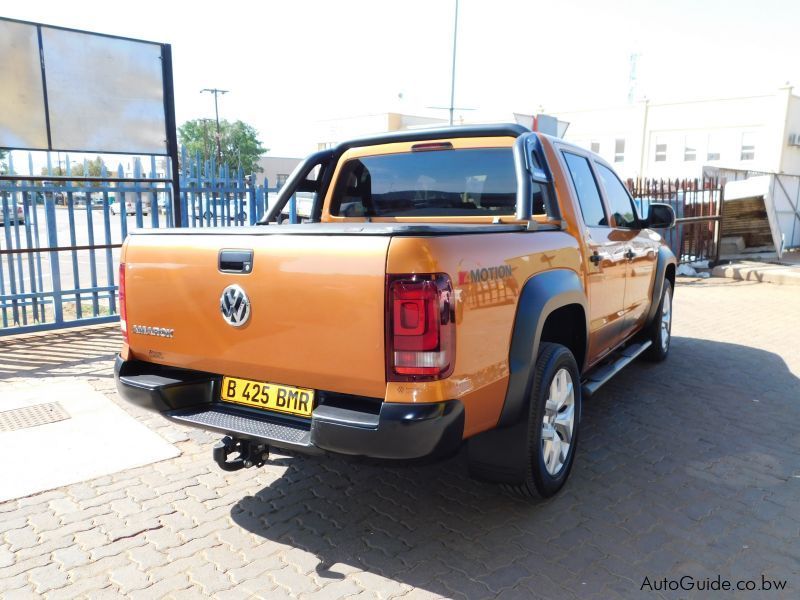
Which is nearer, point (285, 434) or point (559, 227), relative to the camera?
point (285, 434)

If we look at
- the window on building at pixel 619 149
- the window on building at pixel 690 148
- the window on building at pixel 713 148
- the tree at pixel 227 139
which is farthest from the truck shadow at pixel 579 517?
the tree at pixel 227 139

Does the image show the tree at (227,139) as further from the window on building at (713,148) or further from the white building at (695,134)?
the window on building at (713,148)

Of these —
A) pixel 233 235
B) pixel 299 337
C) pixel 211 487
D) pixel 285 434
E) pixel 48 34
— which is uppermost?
pixel 48 34

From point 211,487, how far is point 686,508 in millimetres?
2690

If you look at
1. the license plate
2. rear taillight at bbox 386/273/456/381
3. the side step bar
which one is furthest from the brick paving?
rear taillight at bbox 386/273/456/381

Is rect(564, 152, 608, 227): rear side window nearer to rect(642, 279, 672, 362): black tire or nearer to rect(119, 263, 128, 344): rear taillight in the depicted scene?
rect(642, 279, 672, 362): black tire

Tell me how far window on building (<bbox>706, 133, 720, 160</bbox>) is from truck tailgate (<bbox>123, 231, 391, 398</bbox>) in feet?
111

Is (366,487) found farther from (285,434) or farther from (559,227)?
(559,227)

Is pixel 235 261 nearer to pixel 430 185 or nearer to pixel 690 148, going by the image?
pixel 430 185

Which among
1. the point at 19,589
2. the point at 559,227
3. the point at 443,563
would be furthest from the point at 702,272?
the point at 19,589

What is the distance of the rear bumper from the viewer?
2.45 m

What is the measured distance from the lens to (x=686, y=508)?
11.3 ft

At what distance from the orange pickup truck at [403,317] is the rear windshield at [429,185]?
11 millimetres

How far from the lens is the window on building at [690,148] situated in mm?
32219
